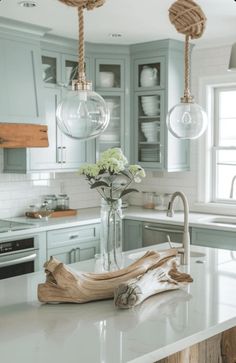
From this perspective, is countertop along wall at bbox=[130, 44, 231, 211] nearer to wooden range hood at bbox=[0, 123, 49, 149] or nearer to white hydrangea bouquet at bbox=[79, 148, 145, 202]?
wooden range hood at bbox=[0, 123, 49, 149]

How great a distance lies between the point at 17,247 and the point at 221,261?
1886mm

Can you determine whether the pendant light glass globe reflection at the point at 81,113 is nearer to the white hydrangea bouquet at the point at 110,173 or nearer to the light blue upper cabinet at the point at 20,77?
the white hydrangea bouquet at the point at 110,173

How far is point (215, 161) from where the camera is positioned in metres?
6.01

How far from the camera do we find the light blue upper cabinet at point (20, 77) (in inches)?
193

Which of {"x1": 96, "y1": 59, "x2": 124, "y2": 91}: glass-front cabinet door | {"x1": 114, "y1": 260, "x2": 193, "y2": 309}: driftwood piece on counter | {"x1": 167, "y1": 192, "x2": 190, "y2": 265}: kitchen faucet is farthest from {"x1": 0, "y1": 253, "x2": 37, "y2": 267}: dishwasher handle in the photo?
{"x1": 114, "y1": 260, "x2": 193, "y2": 309}: driftwood piece on counter

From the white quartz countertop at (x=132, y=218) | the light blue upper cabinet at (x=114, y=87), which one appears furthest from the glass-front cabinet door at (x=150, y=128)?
the white quartz countertop at (x=132, y=218)

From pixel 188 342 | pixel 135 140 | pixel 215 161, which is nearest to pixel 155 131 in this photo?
pixel 135 140

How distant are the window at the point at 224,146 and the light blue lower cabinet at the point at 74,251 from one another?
147 cm

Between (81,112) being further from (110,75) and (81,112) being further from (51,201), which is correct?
(110,75)

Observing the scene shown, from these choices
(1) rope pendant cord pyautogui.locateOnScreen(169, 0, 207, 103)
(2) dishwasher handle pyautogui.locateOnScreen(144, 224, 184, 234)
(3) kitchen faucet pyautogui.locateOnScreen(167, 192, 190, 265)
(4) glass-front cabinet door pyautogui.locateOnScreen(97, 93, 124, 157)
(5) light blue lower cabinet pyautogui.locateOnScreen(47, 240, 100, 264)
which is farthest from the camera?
(4) glass-front cabinet door pyautogui.locateOnScreen(97, 93, 124, 157)

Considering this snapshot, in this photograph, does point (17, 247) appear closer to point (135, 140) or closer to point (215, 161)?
Result: point (135, 140)

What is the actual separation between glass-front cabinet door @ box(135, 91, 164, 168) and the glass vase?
276 cm

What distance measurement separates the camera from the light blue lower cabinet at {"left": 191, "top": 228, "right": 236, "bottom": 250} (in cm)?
499

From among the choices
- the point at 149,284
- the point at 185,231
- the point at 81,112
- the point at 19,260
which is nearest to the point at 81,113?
the point at 81,112
